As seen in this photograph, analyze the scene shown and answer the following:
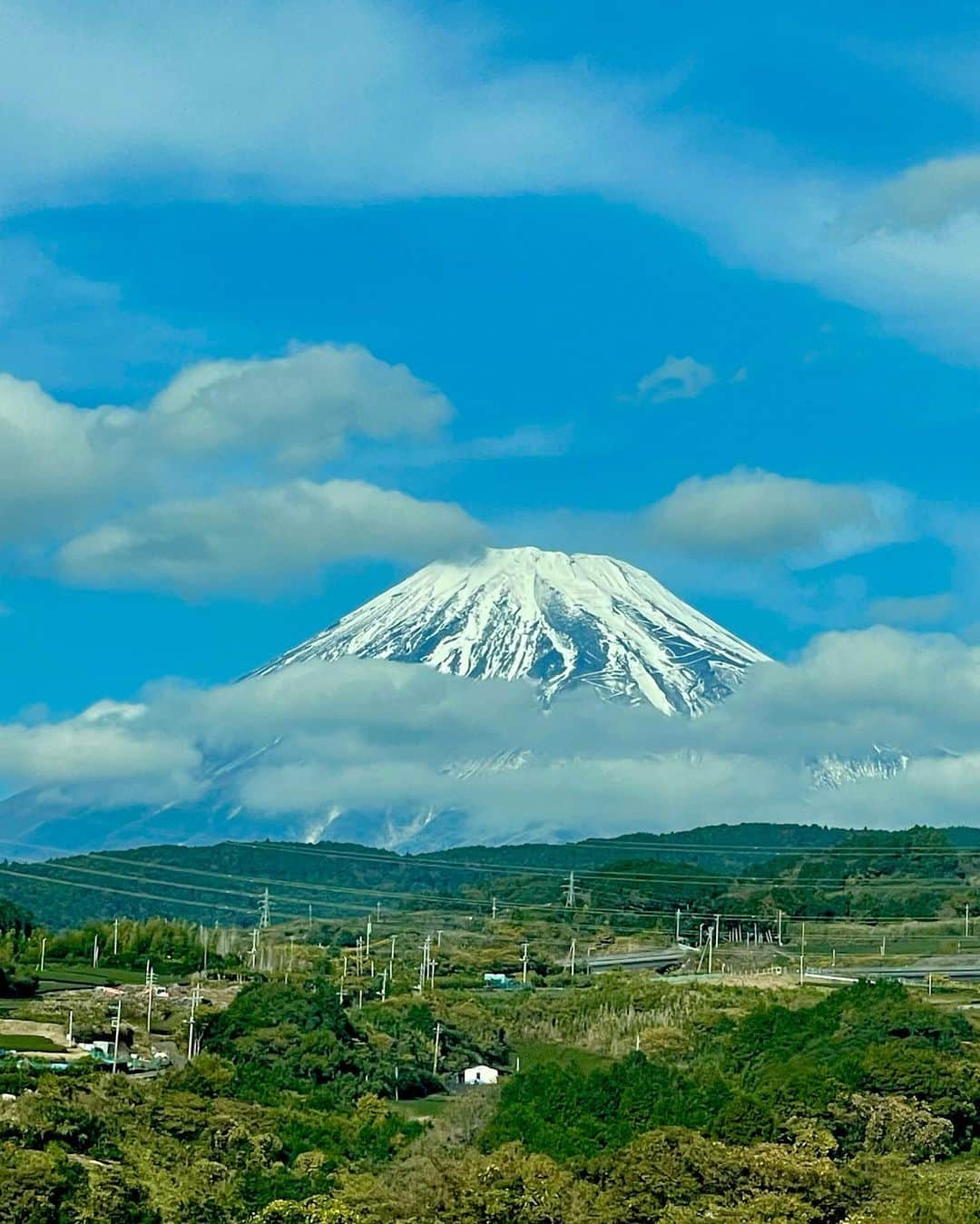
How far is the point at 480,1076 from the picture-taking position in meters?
80.0

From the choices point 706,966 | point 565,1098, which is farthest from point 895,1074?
point 706,966

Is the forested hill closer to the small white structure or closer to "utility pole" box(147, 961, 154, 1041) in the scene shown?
"utility pole" box(147, 961, 154, 1041)

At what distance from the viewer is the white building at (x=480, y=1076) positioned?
79.9 metres

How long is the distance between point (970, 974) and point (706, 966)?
1386 centimetres

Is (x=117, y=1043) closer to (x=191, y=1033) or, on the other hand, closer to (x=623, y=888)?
(x=191, y=1033)

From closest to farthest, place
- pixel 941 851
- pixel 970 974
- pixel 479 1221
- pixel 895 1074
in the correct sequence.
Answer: pixel 479 1221, pixel 895 1074, pixel 970 974, pixel 941 851

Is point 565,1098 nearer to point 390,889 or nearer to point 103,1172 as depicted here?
point 103,1172

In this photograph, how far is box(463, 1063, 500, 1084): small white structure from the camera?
79.9 m

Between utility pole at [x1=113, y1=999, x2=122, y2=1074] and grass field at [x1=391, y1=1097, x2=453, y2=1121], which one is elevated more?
utility pole at [x1=113, y1=999, x2=122, y2=1074]

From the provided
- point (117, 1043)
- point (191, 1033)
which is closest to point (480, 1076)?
point (191, 1033)

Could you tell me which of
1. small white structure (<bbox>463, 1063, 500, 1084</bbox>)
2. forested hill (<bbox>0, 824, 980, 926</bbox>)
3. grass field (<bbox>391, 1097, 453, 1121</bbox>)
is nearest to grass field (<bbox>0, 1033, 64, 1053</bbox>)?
grass field (<bbox>391, 1097, 453, 1121</bbox>)

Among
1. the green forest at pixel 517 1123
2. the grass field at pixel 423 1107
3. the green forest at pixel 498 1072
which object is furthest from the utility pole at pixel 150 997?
the grass field at pixel 423 1107

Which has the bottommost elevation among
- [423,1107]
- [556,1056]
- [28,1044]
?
[423,1107]

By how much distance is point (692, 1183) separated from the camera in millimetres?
51375
